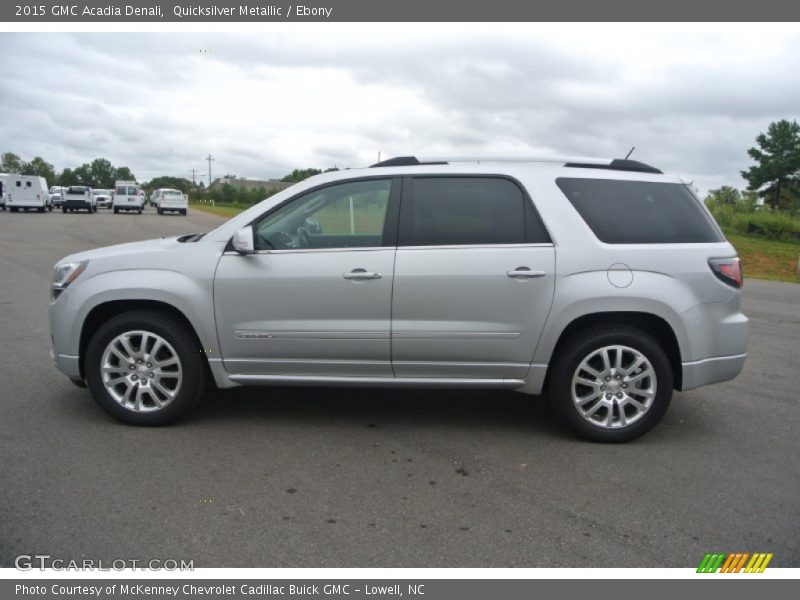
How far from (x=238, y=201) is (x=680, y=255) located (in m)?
83.8

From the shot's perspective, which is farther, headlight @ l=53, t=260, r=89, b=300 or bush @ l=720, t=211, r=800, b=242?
bush @ l=720, t=211, r=800, b=242

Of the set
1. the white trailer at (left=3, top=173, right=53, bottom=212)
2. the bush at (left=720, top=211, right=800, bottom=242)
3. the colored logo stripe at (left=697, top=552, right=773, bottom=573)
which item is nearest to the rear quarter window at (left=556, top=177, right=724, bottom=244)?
the colored logo stripe at (left=697, top=552, right=773, bottom=573)

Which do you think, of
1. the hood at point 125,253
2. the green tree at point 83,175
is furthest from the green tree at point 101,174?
the hood at point 125,253

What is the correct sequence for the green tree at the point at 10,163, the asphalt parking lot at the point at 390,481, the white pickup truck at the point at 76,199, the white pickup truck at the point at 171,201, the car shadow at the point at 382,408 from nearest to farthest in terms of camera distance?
the asphalt parking lot at the point at 390,481
the car shadow at the point at 382,408
the white pickup truck at the point at 76,199
the white pickup truck at the point at 171,201
the green tree at the point at 10,163

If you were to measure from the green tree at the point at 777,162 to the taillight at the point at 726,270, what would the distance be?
192 ft

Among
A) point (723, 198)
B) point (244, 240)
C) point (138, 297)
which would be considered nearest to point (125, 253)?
point (138, 297)

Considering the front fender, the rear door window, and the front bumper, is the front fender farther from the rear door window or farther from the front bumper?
the front bumper

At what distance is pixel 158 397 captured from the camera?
4816 millimetres

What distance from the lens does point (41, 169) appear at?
145 metres

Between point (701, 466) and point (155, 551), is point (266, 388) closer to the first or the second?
point (155, 551)

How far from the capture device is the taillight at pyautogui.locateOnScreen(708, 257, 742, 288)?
463cm

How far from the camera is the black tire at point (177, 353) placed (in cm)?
475

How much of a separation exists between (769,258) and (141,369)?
22010 millimetres

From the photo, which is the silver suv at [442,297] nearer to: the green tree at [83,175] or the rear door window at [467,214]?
the rear door window at [467,214]
